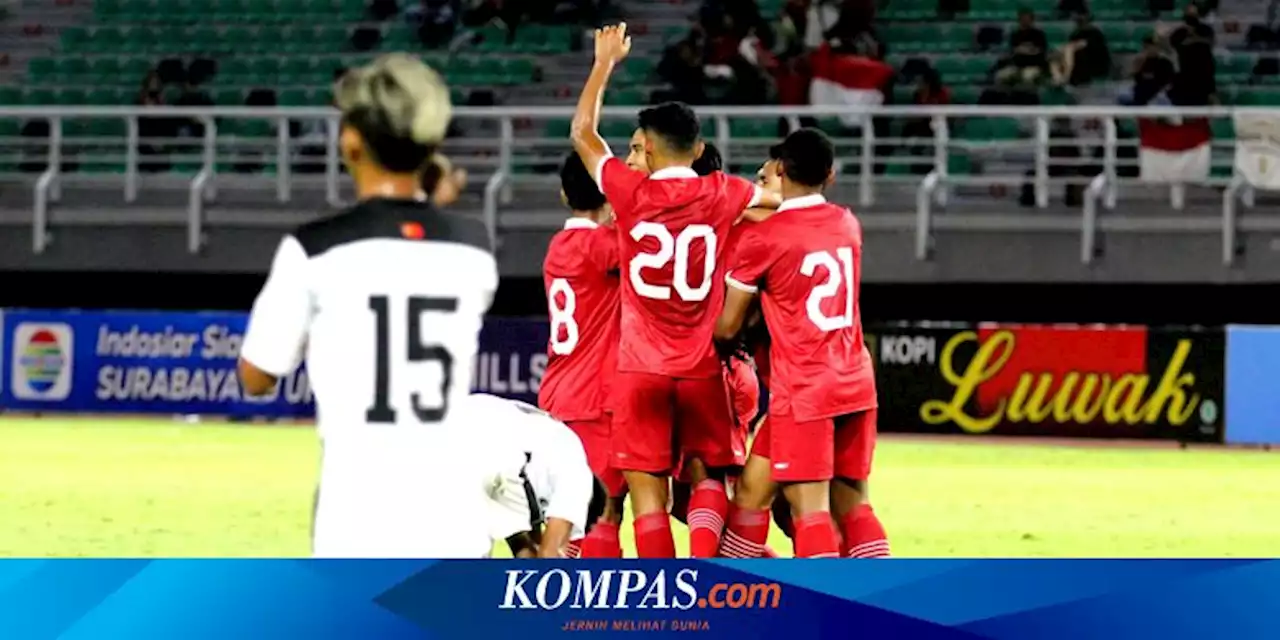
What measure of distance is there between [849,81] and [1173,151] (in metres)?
3.36

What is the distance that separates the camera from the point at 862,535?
32.1ft

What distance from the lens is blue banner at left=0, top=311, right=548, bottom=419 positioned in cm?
2419

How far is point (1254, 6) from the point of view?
26.1 meters

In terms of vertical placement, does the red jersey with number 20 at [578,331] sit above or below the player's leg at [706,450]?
above

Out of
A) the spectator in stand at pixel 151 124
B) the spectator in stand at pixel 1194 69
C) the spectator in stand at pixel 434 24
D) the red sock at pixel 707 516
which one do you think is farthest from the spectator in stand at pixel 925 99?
the red sock at pixel 707 516

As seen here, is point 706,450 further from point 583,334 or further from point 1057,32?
point 1057,32

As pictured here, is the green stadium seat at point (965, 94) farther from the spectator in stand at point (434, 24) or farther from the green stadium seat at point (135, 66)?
the green stadium seat at point (135, 66)

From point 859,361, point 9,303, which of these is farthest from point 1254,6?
point 859,361

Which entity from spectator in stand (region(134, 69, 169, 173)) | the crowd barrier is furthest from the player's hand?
spectator in stand (region(134, 69, 169, 173))

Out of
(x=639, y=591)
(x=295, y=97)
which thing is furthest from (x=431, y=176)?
(x=295, y=97)

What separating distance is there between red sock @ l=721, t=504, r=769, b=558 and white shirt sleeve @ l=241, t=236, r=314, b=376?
4.86 meters

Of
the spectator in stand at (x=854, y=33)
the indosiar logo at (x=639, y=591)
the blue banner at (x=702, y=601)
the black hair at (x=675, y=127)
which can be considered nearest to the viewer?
the blue banner at (x=702, y=601)

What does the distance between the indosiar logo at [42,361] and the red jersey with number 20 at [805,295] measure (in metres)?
16.2

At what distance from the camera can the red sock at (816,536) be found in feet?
30.5
